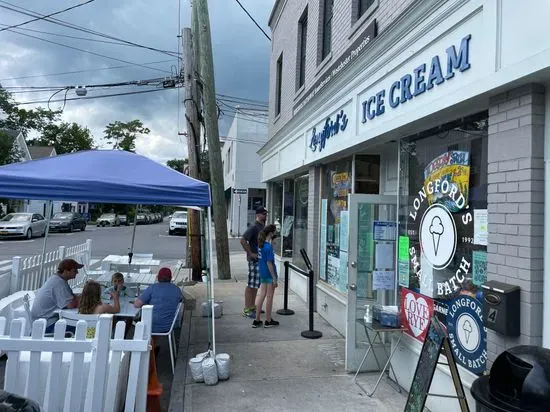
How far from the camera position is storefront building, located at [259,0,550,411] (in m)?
2.92

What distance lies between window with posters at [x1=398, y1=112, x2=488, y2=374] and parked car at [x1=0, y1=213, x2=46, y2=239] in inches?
861

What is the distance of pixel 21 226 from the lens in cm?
2186

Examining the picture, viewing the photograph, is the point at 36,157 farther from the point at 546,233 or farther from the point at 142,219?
the point at 546,233

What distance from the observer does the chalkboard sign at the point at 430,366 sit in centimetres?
278

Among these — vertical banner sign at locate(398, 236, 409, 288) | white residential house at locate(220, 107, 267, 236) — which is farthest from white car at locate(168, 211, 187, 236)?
vertical banner sign at locate(398, 236, 409, 288)

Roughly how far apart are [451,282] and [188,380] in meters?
2.92

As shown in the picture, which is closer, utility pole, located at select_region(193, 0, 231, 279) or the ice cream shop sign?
the ice cream shop sign

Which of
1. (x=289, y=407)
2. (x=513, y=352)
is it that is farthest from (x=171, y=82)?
(x=513, y=352)

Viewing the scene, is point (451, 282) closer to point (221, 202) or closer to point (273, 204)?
point (221, 202)

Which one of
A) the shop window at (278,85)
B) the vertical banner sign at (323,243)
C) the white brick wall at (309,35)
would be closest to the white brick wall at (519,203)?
the white brick wall at (309,35)

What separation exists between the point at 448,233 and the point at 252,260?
378 cm

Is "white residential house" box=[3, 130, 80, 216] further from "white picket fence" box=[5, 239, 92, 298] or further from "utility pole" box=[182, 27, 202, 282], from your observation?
"white picket fence" box=[5, 239, 92, 298]

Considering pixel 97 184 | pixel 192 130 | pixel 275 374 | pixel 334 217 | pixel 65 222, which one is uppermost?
pixel 192 130

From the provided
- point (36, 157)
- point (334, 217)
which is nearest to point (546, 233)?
point (334, 217)
